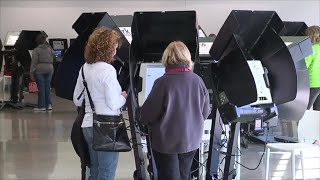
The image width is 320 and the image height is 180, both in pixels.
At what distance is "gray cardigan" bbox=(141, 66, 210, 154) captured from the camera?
296 cm

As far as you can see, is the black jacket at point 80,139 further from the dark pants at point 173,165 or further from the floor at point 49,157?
the floor at point 49,157

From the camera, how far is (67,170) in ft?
16.3

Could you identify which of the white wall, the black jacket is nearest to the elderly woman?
the black jacket

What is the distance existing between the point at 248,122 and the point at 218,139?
1.23ft

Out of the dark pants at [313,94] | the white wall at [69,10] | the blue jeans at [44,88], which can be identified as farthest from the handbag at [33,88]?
the dark pants at [313,94]

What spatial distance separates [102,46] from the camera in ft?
10.5

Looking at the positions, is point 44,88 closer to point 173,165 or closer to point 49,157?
point 49,157

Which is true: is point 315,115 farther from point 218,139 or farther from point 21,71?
point 21,71

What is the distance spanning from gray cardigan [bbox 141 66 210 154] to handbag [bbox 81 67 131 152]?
0.27m

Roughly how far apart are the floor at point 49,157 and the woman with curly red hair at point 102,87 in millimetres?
1407

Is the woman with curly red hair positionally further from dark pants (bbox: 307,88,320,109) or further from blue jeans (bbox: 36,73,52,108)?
blue jeans (bbox: 36,73,52,108)

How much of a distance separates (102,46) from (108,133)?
60cm

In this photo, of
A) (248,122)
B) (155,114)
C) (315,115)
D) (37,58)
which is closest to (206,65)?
(248,122)

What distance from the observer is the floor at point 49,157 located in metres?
4.46
